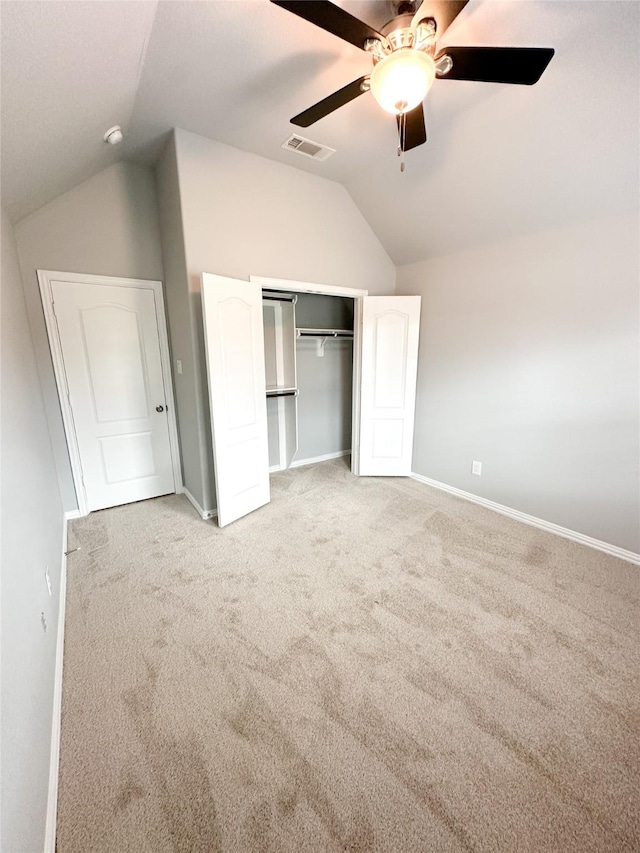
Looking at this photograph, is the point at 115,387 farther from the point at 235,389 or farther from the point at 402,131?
the point at 402,131

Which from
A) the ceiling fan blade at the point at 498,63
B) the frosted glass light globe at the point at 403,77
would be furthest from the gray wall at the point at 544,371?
the frosted glass light globe at the point at 403,77

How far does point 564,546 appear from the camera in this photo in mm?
2574

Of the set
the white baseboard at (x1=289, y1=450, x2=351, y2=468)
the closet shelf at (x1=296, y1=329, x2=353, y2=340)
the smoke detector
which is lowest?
the white baseboard at (x1=289, y1=450, x2=351, y2=468)

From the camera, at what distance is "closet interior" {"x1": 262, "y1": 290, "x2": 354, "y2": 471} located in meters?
3.73

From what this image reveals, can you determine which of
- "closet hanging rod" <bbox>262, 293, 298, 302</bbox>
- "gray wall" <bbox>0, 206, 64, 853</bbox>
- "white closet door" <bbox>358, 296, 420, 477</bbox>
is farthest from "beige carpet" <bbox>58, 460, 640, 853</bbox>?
"closet hanging rod" <bbox>262, 293, 298, 302</bbox>

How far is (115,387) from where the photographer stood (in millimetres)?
3031

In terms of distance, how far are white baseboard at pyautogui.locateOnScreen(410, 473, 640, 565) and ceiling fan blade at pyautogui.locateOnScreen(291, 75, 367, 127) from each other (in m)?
3.17

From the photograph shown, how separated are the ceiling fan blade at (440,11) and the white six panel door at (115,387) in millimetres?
2671

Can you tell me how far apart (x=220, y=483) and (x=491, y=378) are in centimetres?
260

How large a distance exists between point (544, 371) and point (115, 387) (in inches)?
147

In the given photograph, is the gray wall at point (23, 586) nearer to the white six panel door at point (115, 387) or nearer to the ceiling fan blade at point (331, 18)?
the white six panel door at point (115, 387)

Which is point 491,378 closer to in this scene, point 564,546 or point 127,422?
point 564,546

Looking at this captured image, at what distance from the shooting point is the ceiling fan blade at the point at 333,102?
1.51 meters

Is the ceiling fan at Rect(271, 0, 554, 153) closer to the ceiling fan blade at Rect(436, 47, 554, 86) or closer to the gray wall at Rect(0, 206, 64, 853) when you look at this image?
the ceiling fan blade at Rect(436, 47, 554, 86)
